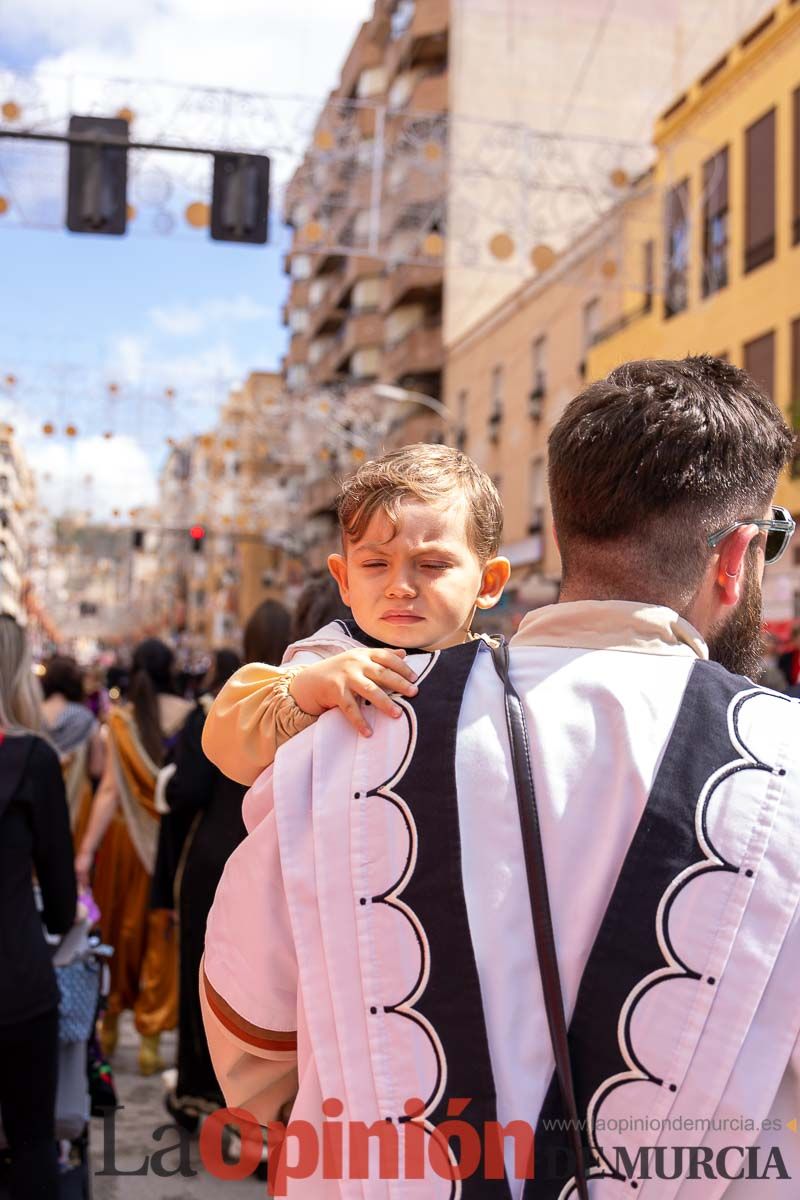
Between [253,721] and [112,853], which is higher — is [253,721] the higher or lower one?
the higher one

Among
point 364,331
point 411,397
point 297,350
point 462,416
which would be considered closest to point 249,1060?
point 411,397

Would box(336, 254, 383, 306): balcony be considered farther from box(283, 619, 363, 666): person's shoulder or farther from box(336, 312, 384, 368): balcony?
box(283, 619, 363, 666): person's shoulder

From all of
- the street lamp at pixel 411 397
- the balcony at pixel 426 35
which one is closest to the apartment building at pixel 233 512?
the street lamp at pixel 411 397

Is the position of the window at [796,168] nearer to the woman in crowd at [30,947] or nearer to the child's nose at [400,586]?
the woman in crowd at [30,947]

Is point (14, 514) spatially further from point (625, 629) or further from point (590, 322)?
point (625, 629)

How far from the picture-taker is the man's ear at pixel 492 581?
8.86 ft

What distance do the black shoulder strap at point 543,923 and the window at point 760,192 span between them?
20.5 meters

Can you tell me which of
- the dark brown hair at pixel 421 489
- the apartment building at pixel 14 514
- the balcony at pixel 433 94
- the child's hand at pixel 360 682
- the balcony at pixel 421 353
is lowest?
the child's hand at pixel 360 682

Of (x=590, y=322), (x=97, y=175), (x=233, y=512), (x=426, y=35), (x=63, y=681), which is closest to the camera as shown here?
(x=63, y=681)

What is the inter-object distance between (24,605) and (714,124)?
30374mm

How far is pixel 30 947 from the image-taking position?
4242 millimetres

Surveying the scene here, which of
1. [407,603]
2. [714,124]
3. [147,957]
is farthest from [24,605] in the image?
[407,603]

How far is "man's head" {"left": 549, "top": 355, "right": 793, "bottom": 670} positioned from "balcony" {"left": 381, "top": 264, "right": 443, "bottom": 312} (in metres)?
39.5

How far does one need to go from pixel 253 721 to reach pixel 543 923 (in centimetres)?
74
